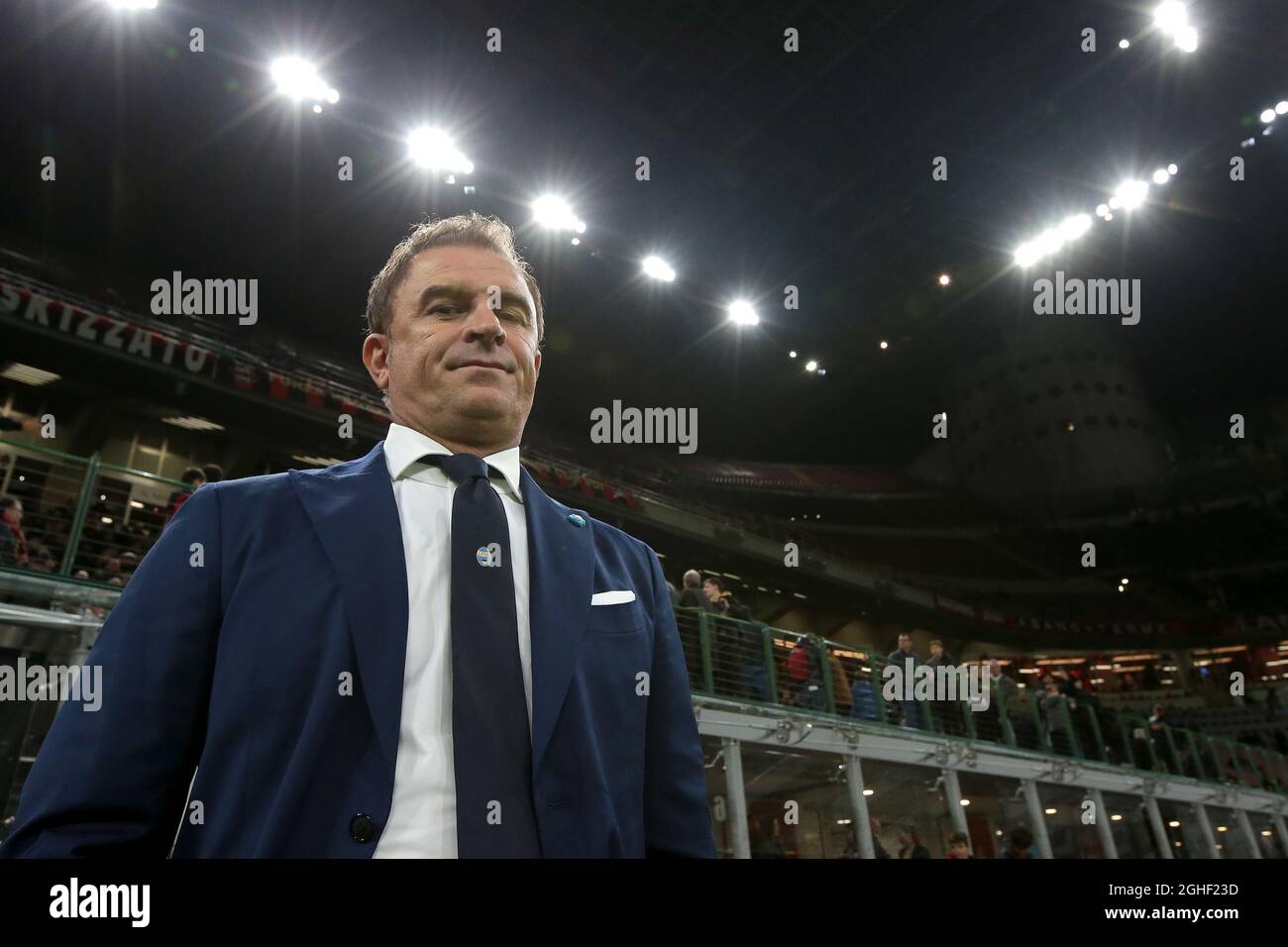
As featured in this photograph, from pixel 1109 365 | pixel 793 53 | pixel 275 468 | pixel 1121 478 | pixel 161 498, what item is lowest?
pixel 161 498

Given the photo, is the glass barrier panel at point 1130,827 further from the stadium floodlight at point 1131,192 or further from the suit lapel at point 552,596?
the suit lapel at point 552,596

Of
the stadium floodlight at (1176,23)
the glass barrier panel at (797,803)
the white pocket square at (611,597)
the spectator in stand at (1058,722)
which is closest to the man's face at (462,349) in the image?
the white pocket square at (611,597)

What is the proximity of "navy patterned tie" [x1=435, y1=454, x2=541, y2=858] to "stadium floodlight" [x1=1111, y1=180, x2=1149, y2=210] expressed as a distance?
21535 mm

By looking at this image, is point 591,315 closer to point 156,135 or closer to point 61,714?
point 156,135

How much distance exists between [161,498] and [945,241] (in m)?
17.7

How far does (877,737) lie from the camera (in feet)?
32.4

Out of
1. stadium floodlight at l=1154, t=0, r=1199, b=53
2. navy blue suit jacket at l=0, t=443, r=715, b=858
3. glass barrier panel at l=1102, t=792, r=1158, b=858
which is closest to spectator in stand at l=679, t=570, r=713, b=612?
navy blue suit jacket at l=0, t=443, r=715, b=858

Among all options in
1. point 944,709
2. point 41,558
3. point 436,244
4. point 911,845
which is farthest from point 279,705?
point 944,709

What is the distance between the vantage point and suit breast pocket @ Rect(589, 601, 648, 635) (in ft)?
4.24

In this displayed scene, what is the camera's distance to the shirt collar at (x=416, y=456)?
51.7 inches

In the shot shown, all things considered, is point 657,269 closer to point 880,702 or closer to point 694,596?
point 694,596

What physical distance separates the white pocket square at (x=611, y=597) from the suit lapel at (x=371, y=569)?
13.3 inches

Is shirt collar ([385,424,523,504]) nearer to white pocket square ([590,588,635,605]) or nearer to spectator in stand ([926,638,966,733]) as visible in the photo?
white pocket square ([590,588,635,605])
